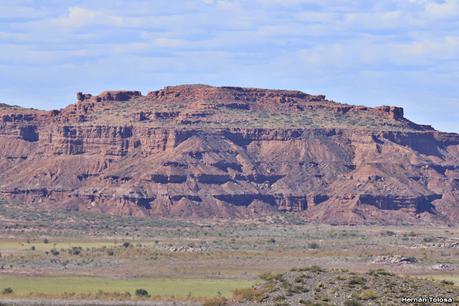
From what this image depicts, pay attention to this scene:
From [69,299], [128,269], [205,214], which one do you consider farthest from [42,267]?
[205,214]

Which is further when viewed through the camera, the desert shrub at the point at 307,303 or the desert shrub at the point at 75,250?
the desert shrub at the point at 75,250

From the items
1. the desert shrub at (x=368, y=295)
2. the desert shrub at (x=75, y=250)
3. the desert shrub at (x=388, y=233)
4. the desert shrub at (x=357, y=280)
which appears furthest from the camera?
the desert shrub at (x=388, y=233)

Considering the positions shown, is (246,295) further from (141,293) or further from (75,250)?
(75,250)

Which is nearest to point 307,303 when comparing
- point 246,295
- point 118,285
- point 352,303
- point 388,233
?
point 352,303

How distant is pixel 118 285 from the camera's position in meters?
90.1

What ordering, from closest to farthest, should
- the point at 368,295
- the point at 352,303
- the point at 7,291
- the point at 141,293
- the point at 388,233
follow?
the point at 352,303
the point at 368,295
the point at 7,291
the point at 141,293
the point at 388,233

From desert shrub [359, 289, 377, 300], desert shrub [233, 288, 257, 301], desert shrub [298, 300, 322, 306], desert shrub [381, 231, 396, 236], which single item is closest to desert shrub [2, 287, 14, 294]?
desert shrub [233, 288, 257, 301]

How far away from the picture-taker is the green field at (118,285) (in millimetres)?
83000

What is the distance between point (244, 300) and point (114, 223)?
12263 centimetres

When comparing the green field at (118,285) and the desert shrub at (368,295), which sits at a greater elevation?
the desert shrub at (368,295)

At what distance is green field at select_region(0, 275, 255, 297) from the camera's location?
83000mm

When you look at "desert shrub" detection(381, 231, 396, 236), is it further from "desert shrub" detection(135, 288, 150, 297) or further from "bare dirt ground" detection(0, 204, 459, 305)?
"desert shrub" detection(135, 288, 150, 297)

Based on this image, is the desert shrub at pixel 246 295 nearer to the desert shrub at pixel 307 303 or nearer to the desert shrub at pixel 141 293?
the desert shrub at pixel 307 303

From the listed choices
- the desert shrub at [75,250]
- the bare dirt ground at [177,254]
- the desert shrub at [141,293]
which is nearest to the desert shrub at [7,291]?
the bare dirt ground at [177,254]
